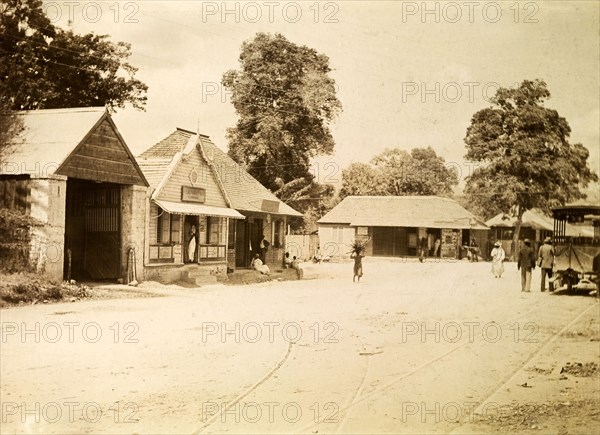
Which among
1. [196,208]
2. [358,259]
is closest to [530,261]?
[358,259]

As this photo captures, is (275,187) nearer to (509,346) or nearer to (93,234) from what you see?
(509,346)

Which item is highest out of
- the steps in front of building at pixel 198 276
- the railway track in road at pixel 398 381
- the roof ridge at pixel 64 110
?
the roof ridge at pixel 64 110

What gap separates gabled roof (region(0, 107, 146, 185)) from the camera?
12.6 m

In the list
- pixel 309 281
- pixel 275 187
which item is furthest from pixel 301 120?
pixel 309 281

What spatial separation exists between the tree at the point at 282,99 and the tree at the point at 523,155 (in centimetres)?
213

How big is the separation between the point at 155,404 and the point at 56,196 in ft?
26.8

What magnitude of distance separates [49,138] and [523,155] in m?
9.63

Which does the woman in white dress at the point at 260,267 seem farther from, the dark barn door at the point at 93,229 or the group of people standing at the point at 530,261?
the group of people standing at the point at 530,261

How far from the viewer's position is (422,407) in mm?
6180

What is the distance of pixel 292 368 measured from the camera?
727cm

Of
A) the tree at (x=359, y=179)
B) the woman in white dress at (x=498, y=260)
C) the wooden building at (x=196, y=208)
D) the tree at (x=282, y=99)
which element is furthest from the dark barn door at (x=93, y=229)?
the woman in white dress at (x=498, y=260)

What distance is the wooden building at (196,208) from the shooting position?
1675 cm

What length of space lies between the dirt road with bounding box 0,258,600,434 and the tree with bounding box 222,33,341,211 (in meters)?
2.86

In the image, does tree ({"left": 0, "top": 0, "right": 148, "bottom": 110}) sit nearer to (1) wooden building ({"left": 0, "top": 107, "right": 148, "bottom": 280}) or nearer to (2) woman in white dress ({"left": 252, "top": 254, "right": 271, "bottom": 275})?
(1) wooden building ({"left": 0, "top": 107, "right": 148, "bottom": 280})
